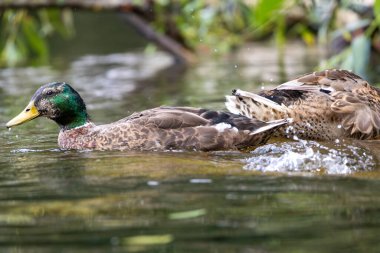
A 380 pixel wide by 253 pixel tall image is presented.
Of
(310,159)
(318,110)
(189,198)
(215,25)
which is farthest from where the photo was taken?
(215,25)

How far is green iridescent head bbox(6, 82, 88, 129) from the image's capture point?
8711 mm

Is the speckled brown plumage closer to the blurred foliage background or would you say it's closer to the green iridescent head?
the green iridescent head

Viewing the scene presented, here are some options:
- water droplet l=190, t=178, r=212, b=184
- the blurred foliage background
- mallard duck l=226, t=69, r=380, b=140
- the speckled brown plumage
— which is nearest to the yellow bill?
the speckled brown plumage

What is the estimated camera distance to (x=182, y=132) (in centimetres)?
802

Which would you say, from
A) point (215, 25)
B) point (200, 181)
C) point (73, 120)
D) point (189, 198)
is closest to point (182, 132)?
point (73, 120)

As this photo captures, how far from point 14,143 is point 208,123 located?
2.11 metres

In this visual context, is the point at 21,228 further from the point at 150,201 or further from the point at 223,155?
the point at 223,155

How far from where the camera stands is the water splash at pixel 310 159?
6.81m

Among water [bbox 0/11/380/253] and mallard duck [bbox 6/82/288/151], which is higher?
mallard duck [bbox 6/82/288/151]

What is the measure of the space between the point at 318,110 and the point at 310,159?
175 cm

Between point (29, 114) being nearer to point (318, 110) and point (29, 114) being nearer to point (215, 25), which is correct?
point (318, 110)

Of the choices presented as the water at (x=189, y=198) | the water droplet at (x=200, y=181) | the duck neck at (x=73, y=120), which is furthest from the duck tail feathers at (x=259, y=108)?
the water droplet at (x=200, y=181)

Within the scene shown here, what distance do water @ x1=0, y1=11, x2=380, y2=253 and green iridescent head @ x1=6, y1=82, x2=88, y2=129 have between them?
27 centimetres

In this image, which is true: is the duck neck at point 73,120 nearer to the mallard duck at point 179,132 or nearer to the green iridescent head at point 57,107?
the green iridescent head at point 57,107
